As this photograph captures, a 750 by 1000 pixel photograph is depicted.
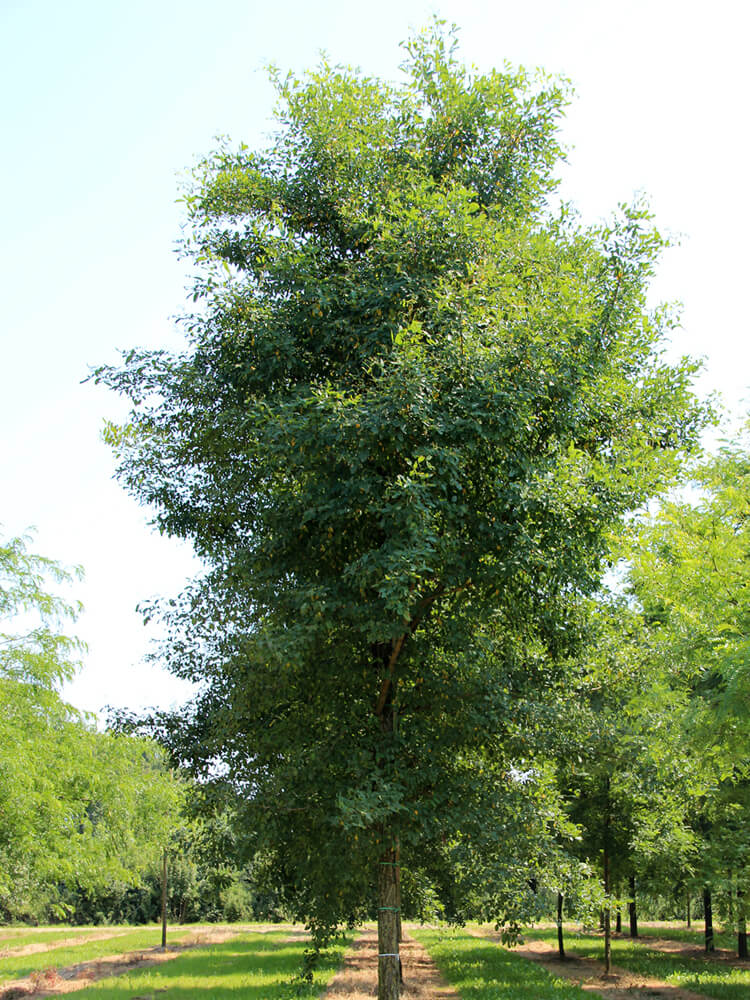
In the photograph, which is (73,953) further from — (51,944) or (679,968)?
(679,968)

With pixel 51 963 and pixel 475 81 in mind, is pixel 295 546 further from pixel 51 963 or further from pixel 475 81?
pixel 51 963

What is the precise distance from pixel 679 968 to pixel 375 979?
994 cm

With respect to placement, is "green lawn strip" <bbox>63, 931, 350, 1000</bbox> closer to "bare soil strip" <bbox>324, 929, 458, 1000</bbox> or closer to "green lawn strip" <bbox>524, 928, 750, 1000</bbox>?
"bare soil strip" <bbox>324, 929, 458, 1000</bbox>

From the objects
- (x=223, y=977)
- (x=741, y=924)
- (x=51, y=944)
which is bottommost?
(x=51, y=944)

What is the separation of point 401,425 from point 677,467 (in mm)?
4385

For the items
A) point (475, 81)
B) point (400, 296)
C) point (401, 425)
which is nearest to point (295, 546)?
point (401, 425)

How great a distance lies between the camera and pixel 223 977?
85.6ft

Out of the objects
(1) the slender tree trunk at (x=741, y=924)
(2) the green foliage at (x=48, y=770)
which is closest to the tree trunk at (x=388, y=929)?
(2) the green foliage at (x=48, y=770)

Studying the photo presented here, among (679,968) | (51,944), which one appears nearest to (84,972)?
(51,944)

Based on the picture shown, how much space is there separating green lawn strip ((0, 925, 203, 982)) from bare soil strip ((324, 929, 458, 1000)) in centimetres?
1240

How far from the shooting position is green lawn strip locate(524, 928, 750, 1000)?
19.8 meters

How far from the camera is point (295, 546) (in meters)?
11.1

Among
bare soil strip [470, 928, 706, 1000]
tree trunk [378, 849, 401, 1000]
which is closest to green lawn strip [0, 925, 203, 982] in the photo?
bare soil strip [470, 928, 706, 1000]

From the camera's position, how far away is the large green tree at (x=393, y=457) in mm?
9578
